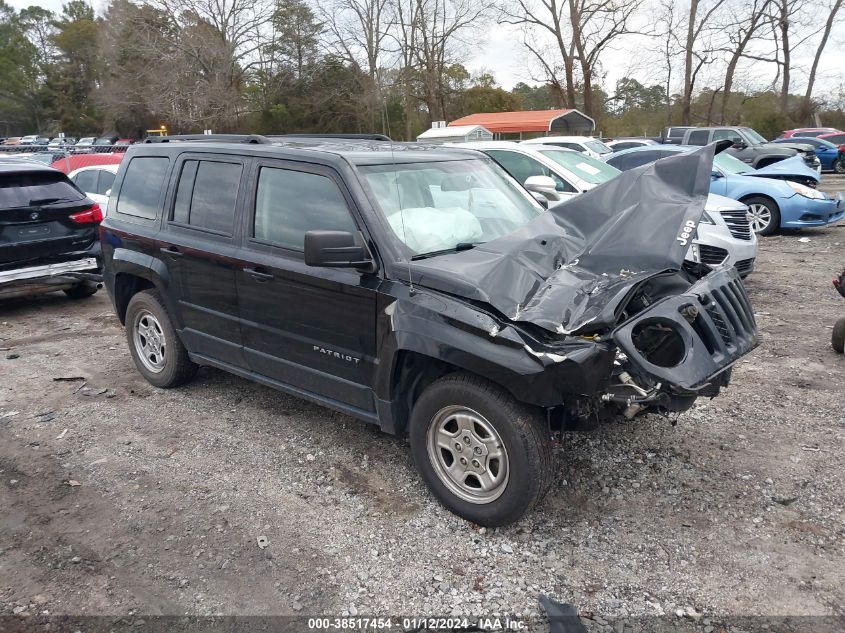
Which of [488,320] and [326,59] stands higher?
[326,59]

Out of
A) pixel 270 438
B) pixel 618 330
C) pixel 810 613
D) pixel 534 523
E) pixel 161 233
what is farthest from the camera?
pixel 161 233

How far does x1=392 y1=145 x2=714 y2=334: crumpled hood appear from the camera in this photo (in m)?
3.21

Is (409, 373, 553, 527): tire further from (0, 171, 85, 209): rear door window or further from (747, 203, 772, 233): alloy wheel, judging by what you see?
(747, 203, 772, 233): alloy wheel

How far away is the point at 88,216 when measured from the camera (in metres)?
8.08

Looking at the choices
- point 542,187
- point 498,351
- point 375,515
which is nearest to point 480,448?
point 498,351

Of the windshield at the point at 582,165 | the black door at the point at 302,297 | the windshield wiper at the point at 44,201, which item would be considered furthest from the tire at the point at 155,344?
the windshield at the point at 582,165

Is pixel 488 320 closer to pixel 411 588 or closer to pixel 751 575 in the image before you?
pixel 411 588

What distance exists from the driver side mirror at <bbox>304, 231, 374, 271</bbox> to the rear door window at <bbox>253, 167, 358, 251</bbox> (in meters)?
0.28

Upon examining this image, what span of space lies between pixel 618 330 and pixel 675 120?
43.1 m

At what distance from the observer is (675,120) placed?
41.6 meters

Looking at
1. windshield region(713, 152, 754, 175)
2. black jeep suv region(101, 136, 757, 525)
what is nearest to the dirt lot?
black jeep suv region(101, 136, 757, 525)

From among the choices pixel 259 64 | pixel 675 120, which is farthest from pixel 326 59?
pixel 675 120

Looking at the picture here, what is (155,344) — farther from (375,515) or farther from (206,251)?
(375,515)

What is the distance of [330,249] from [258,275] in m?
0.95
